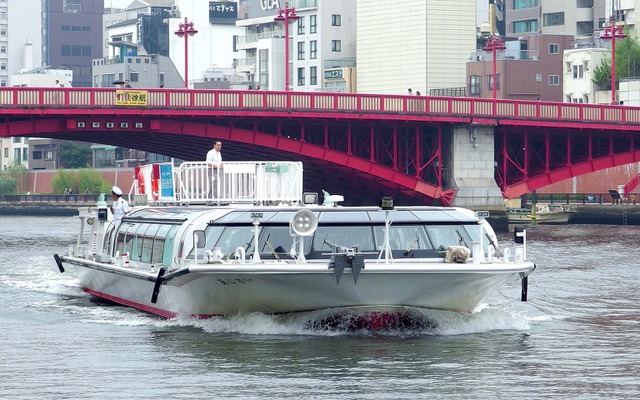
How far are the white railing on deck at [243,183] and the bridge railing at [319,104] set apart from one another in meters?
38.0

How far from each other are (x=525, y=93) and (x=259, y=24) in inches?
1803

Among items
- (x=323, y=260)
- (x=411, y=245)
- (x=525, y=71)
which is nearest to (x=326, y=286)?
(x=323, y=260)

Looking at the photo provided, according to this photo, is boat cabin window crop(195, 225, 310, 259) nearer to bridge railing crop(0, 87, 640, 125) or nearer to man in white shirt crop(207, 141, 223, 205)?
man in white shirt crop(207, 141, 223, 205)

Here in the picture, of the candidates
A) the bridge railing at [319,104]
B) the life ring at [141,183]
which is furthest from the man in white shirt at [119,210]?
the bridge railing at [319,104]

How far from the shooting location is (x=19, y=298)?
41281 millimetres

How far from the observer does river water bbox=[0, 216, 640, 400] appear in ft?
81.7

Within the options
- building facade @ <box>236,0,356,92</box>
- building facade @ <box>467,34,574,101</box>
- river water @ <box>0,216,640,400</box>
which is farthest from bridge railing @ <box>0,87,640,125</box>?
building facade @ <box>236,0,356,92</box>

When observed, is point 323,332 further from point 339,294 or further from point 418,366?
point 418,366

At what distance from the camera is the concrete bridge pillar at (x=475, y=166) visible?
83.9m

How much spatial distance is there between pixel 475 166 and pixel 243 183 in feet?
158

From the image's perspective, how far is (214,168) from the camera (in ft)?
123

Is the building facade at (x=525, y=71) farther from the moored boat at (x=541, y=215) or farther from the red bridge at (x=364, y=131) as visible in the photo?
the red bridge at (x=364, y=131)

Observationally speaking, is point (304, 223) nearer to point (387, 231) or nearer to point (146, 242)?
point (387, 231)

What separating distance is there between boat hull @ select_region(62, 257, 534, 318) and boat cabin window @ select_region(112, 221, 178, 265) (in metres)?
1.35
